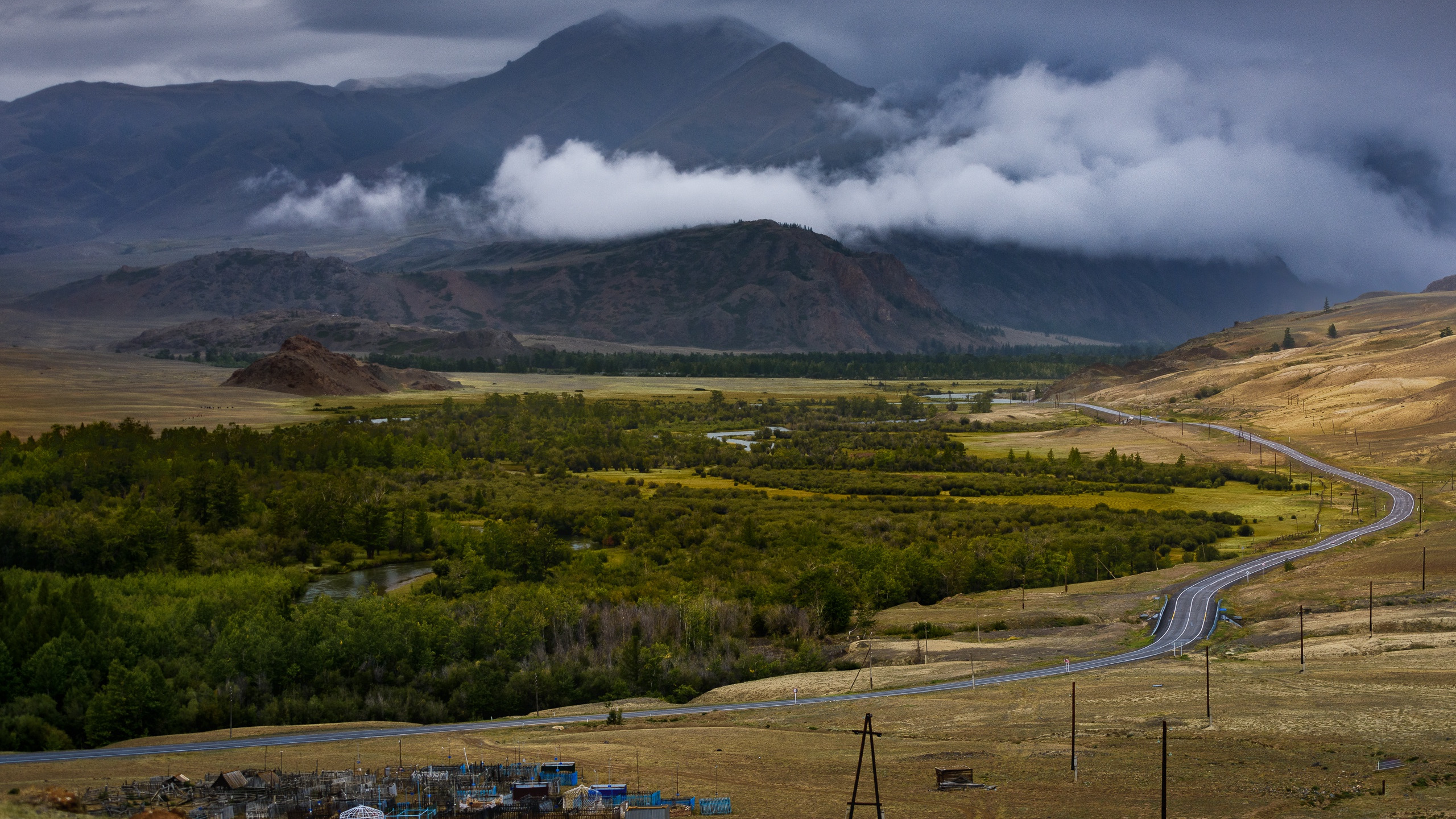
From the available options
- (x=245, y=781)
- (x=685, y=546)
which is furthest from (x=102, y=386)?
(x=245, y=781)

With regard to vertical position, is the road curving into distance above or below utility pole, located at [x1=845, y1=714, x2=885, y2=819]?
below

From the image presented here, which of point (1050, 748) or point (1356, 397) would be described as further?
point (1356, 397)

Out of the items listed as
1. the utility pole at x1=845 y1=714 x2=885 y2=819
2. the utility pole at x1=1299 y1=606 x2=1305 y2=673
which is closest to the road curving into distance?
the utility pole at x1=1299 y1=606 x2=1305 y2=673

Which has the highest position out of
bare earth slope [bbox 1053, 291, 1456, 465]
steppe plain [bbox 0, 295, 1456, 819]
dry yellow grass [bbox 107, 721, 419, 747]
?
bare earth slope [bbox 1053, 291, 1456, 465]

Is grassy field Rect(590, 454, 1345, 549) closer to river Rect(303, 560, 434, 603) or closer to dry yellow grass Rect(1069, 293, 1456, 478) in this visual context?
dry yellow grass Rect(1069, 293, 1456, 478)

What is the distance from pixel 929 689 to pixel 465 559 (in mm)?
39002

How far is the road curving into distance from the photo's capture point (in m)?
48.7

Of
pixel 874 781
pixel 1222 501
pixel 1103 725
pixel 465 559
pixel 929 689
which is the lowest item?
pixel 929 689

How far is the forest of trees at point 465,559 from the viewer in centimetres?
5738

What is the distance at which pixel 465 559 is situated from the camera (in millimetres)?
83688

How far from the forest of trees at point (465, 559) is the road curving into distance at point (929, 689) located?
3624mm

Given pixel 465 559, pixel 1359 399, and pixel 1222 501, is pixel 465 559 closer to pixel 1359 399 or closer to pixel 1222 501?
pixel 1222 501

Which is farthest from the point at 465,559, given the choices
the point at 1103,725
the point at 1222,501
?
the point at 1222,501

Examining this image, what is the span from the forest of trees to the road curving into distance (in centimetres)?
362
